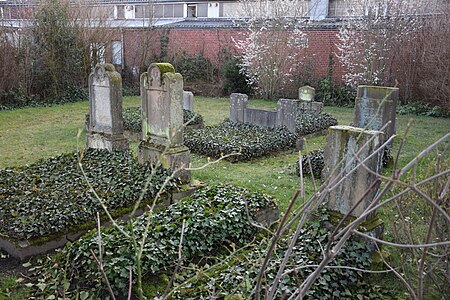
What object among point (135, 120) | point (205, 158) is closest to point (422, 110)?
point (205, 158)

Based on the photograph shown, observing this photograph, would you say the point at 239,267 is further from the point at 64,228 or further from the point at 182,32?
the point at 182,32

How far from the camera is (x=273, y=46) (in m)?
19.0

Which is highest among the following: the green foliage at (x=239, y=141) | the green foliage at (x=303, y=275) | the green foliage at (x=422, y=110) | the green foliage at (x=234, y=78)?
the green foliage at (x=234, y=78)

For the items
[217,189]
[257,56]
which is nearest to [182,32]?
[257,56]

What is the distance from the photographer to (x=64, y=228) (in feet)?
17.5

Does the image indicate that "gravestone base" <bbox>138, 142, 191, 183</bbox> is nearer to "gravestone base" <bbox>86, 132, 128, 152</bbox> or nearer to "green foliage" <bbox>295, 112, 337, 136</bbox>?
"gravestone base" <bbox>86, 132, 128, 152</bbox>

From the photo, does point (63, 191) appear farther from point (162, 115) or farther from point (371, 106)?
point (371, 106)

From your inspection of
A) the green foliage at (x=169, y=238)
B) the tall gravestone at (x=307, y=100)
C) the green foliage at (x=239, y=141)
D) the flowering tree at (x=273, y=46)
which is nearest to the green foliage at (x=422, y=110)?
the tall gravestone at (x=307, y=100)

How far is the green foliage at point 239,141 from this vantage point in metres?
9.77

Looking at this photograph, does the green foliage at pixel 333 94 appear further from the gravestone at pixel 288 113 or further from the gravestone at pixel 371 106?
the gravestone at pixel 371 106

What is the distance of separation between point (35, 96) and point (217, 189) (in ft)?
47.9

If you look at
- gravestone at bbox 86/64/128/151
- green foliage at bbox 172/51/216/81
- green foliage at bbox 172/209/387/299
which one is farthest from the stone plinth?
green foliage at bbox 172/51/216/81

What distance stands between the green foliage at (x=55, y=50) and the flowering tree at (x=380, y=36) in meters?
12.7

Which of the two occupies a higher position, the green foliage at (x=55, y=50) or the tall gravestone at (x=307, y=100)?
the green foliage at (x=55, y=50)
